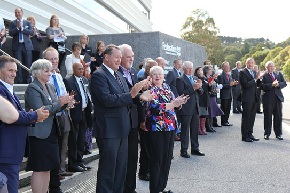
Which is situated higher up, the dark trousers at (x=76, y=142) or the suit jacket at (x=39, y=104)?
the suit jacket at (x=39, y=104)

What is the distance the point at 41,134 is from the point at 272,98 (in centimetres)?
741

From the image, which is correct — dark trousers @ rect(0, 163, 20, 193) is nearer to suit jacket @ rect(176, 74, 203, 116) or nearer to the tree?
suit jacket @ rect(176, 74, 203, 116)

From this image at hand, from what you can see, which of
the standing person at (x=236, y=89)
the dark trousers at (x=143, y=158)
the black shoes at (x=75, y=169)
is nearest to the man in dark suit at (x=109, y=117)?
the dark trousers at (x=143, y=158)

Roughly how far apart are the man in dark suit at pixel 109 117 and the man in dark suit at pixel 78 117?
68.2 inches

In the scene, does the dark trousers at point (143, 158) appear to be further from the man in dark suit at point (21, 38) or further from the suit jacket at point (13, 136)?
the man in dark suit at point (21, 38)

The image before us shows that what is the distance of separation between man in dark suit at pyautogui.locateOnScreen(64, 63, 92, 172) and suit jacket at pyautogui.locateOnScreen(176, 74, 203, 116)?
2.11 meters

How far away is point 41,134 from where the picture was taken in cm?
443

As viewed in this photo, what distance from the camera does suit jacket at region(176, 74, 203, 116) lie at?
7660 mm

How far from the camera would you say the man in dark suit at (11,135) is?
355 cm

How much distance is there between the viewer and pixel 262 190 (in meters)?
5.57

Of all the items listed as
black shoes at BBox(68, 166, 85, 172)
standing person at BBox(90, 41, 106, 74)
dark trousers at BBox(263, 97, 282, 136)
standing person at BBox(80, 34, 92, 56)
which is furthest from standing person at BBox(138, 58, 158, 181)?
dark trousers at BBox(263, 97, 282, 136)

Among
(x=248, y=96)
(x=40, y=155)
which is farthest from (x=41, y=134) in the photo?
(x=248, y=96)

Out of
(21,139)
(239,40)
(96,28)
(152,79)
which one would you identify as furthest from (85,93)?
(239,40)

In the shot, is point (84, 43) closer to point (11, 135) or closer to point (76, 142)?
point (76, 142)
